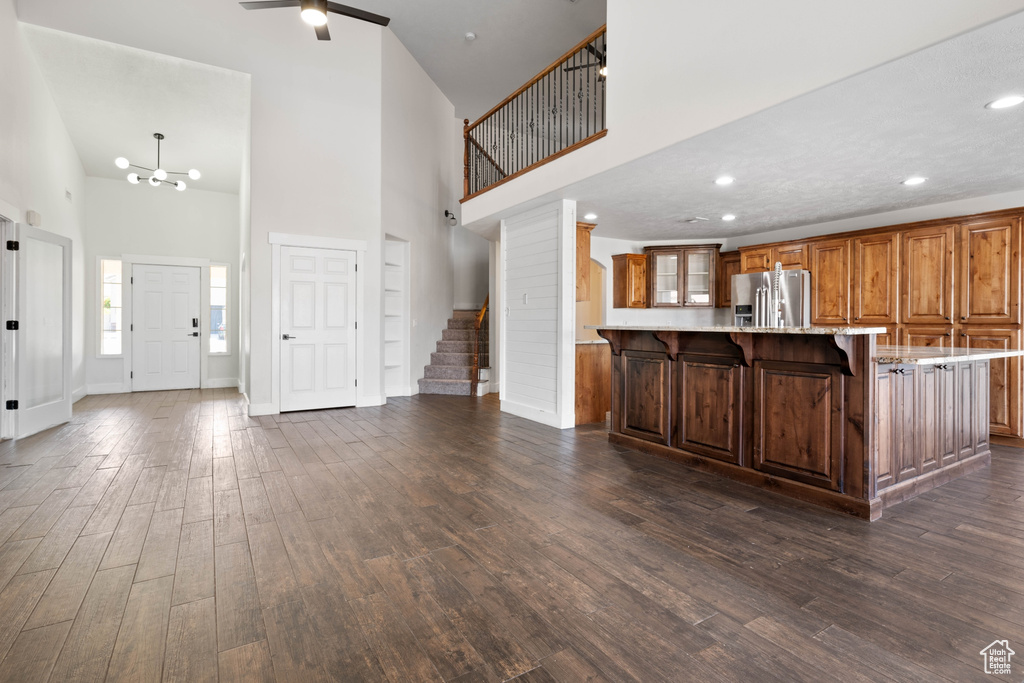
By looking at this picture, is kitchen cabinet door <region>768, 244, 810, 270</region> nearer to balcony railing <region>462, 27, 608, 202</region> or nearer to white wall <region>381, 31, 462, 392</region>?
balcony railing <region>462, 27, 608, 202</region>

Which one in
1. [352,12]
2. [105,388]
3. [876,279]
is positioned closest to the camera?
[352,12]

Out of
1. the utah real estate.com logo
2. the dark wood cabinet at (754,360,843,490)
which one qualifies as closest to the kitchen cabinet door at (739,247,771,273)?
the dark wood cabinet at (754,360,843,490)

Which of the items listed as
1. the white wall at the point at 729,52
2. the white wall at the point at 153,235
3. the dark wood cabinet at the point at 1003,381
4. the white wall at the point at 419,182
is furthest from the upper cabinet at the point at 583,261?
the white wall at the point at 153,235

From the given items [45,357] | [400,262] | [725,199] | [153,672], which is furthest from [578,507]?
[45,357]

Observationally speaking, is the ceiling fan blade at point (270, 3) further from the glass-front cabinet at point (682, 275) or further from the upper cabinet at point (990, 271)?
→ the upper cabinet at point (990, 271)

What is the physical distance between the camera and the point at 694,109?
325 centimetres

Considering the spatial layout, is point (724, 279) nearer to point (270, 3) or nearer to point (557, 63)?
point (557, 63)

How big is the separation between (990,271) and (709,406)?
11.5 feet

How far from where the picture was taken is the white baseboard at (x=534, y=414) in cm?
527

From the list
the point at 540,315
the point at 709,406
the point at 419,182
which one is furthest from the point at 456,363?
the point at 709,406

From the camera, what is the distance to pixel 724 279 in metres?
7.57

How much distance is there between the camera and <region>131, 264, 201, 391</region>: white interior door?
809 cm

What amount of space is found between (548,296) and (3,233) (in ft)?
17.6

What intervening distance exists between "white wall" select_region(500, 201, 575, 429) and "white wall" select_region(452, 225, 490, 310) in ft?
11.4
